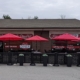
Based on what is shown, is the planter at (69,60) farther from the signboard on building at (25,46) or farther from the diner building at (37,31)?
the signboard on building at (25,46)

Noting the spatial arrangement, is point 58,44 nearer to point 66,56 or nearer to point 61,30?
point 61,30

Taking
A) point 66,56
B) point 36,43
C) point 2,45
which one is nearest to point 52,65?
point 66,56

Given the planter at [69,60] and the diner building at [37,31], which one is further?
the diner building at [37,31]

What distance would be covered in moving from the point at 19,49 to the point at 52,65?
9381 millimetres
